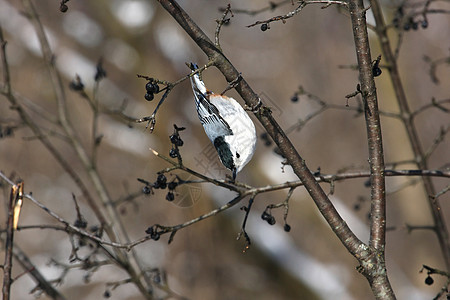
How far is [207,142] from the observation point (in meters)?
4.34

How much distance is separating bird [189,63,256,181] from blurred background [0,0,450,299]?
258 centimetres

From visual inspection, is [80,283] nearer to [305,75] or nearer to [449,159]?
[305,75]

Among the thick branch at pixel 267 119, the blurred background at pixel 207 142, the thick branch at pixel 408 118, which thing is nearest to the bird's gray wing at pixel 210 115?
the thick branch at pixel 267 119

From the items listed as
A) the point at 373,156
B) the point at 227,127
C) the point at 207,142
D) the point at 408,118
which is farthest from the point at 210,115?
the point at 207,142

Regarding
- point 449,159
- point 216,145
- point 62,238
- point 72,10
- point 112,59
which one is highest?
point 72,10

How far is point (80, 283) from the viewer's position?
4656 mm

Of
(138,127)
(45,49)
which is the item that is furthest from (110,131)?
(45,49)

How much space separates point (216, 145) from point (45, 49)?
3.63 feet

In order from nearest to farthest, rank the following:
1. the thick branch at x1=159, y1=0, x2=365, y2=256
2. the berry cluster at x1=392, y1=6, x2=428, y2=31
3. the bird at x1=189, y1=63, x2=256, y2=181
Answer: the thick branch at x1=159, y1=0, x2=365, y2=256, the bird at x1=189, y1=63, x2=256, y2=181, the berry cluster at x1=392, y1=6, x2=428, y2=31

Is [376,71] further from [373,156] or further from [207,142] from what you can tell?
[207,142]

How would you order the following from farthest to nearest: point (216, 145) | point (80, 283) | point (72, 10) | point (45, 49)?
point (72, 10) < point (80, 283) < point (45, 49) < point (216, 145)

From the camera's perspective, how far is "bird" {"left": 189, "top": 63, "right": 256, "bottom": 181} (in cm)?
172

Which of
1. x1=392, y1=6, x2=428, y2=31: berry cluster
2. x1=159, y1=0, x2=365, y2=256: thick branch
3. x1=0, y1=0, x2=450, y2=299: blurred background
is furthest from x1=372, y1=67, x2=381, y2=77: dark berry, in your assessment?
x1=0, y1=0, x2=450, y2=299: blurred background

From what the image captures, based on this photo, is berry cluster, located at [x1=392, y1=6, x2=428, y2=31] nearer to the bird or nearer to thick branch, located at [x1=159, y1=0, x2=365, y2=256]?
the bird
